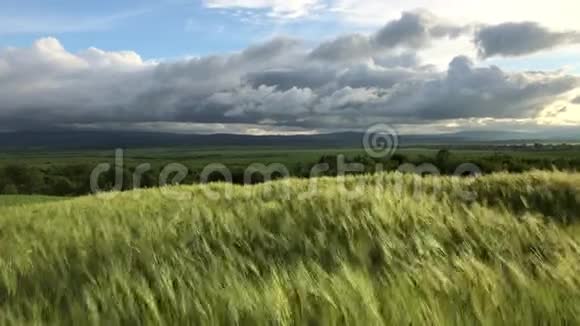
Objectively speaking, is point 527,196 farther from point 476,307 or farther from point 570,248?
point 476,307

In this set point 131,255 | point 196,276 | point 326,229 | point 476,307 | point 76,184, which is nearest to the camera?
point 476,307

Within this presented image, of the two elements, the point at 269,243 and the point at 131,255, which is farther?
the point at 269,243

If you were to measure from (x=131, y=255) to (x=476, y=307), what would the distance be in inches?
118

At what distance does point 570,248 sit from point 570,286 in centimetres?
146

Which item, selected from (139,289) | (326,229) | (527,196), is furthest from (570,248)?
(527,196)

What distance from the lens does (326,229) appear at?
5453 millimetres

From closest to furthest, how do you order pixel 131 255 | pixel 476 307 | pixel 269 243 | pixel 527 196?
pixel 476 307 < pixel 131 255 < pixel 269 243 < pixel 527 196

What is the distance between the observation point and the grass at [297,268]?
2.65 meters

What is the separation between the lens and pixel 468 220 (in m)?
5.43

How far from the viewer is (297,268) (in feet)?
12.4

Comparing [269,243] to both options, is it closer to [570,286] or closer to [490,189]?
[570,286]

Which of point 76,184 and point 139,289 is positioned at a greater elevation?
point 139,289

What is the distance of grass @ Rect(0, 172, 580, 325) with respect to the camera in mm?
2650

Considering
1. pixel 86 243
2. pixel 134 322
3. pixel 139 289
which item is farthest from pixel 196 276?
pixel 86 243
